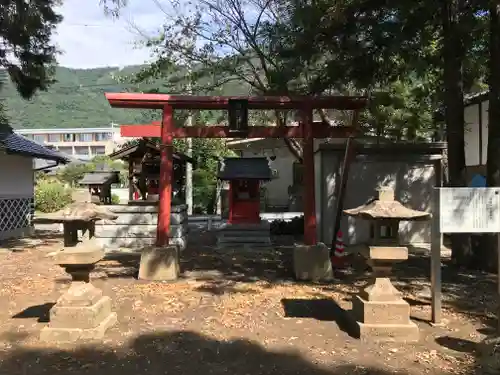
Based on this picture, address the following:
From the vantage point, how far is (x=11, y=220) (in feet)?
52.8

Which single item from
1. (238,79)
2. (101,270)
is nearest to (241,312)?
(101,270)

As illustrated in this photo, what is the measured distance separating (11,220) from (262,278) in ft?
34.2

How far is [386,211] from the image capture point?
594 centimetres

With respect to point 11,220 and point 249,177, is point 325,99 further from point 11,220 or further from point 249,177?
point 11,220

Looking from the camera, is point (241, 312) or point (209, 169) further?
point (209, 169)

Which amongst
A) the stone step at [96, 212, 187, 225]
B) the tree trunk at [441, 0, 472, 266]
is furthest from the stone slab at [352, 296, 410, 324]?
the stone step at [96, 212, 187, 225]

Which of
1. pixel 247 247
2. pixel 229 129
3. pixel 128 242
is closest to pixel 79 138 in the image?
pixel 128 242

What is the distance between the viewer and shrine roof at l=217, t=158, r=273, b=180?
14727 mm

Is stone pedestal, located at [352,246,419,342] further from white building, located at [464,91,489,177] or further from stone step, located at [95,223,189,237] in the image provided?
white building, located at [464,91,489,177]

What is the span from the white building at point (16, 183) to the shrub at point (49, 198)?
1009cm

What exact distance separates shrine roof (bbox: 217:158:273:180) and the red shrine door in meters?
0.36

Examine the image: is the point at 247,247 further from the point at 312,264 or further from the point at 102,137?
the point at 102,137

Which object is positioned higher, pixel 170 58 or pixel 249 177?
pixel 170 58

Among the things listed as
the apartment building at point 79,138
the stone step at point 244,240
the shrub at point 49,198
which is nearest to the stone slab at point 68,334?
the stone step at point 244,240
